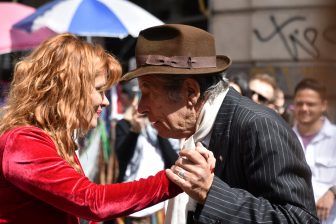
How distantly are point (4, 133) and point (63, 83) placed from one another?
27 cm

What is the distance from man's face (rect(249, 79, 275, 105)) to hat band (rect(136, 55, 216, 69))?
3.22 meters

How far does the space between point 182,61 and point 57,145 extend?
0.53 meters

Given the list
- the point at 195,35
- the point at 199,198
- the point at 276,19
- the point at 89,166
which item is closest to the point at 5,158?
the point at 199,198

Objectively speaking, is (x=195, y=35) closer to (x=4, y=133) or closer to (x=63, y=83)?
(x=63, y=83)

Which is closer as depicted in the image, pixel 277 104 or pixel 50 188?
pixel 50 188

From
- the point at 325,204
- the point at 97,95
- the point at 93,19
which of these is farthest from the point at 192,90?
the point at 93,19

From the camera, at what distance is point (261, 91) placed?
554cm

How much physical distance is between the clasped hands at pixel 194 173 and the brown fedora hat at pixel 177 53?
395mm

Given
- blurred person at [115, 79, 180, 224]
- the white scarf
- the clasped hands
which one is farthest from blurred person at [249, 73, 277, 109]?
the clasped hands

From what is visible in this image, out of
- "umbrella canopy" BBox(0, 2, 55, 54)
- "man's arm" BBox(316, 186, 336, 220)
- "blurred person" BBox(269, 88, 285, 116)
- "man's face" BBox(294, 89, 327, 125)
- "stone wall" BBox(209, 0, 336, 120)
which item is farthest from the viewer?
"stone wall" BBox(209, 0, 336, 120)

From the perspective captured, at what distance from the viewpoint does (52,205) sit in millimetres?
1968

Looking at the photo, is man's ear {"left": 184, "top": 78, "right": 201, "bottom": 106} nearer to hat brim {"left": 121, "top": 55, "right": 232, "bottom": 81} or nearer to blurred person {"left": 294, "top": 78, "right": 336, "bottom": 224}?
hat brim {"left": 121, "top": 55, "right": 232, "bottom": 81}

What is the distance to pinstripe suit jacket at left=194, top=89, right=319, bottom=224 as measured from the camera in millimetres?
1908

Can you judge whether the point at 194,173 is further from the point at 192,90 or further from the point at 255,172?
the point at 192,90
